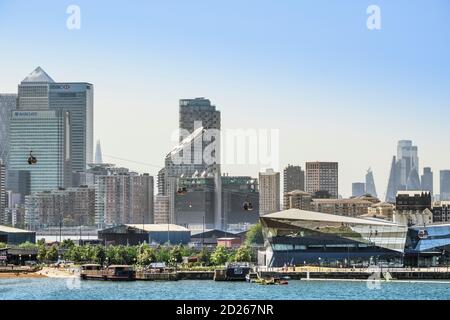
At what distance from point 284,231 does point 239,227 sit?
117 ft

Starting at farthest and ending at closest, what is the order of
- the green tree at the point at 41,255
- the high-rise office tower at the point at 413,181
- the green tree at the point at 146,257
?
the high-rise office tower at the point at 413,181, the green tree at the point at 41,255, the green tree at the point at 146,257

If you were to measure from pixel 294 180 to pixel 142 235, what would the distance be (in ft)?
40.6

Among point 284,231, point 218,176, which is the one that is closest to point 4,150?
point 218,176

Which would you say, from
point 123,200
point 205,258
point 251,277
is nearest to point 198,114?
point 205,258

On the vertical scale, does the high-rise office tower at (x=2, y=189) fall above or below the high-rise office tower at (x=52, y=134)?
below

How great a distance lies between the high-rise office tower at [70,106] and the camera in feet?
171

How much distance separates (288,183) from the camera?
5672 centimetres

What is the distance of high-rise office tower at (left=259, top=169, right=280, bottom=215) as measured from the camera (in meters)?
51.6

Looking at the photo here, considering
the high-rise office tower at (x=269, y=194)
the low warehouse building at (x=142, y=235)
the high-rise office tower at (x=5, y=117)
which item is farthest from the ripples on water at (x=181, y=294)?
the high-rise office tower at (x=5, y=117)

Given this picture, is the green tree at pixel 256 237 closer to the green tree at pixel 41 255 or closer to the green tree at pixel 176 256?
the green tree at pixel 176 256

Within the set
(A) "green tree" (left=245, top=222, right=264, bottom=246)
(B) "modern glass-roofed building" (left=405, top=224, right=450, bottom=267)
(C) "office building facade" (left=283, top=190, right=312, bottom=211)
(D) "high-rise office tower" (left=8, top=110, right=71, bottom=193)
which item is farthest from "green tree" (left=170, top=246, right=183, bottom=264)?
(D) "high-rise office tower" (left=8, top=110, right=71, bottom=193)

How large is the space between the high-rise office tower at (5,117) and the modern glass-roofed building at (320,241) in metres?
30.2

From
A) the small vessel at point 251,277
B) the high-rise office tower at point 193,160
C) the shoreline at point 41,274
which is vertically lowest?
the small vessel at point 251,277

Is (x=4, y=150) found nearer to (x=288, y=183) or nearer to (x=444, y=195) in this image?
(x=288, y=183)
